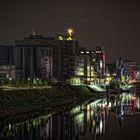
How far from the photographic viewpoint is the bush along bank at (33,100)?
78106mm

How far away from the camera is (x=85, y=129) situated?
61.6 m

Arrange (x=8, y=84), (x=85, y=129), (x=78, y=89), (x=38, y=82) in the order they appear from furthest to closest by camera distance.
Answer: (x=78, y=89)
(x=38, y=82)
(x=8, y=84)
(x=85, y=129)

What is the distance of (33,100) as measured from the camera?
92.7m

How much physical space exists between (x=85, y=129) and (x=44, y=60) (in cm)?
13607

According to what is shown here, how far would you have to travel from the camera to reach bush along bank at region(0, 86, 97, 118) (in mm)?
78106

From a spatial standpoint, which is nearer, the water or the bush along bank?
the water

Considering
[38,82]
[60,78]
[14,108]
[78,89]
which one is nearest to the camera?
[14,108]

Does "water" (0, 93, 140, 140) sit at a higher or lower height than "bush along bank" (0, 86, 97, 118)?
lower

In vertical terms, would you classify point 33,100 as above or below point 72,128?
above

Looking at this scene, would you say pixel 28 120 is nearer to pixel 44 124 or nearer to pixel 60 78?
pixel 44 124

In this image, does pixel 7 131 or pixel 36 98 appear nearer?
pixel 7 131

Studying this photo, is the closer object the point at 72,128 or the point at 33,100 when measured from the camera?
the point at 72,128

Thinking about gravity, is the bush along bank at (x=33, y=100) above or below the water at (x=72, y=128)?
above

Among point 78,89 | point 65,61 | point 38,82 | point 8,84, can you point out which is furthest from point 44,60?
point 8,84
